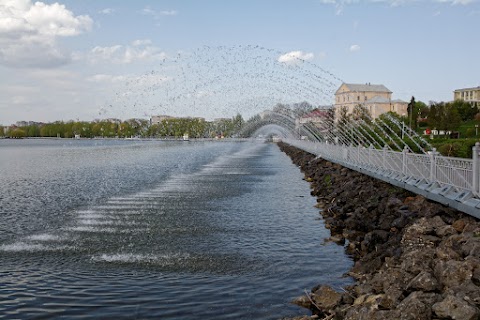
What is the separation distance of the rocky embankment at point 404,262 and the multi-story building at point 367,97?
462ft

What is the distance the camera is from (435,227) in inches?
536

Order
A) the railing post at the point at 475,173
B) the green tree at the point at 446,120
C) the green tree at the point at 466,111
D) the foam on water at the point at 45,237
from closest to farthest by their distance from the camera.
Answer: the railing post at the point at 475,173 → the foam on water at the point at 45,237 → the green tree at the point at 446,120 → the green tree at the point at 466,111

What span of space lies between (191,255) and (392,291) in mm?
6906

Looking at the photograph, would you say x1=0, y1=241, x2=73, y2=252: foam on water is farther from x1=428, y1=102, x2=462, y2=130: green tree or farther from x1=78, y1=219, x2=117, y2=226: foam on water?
x1=428, y1=102, x2=462, y2=130: green tree

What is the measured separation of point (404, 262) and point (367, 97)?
186 meters

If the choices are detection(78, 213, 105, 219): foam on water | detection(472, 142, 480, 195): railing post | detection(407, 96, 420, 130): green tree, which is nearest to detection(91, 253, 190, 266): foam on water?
detection(78, 213, 105, 219): foam on water

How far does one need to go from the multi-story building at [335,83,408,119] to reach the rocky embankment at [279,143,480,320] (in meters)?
141

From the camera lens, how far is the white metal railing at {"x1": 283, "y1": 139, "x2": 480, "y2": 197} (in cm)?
1381

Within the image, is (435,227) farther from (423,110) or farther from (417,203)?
(423,110)

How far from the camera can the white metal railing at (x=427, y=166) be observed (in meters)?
13.8

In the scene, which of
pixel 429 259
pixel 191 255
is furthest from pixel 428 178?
pixel 191 255

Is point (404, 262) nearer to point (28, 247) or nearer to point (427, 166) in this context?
point (427, 166)

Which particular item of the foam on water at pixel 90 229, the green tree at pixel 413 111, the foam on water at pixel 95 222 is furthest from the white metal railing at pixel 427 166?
the green tree at pixel 413 111

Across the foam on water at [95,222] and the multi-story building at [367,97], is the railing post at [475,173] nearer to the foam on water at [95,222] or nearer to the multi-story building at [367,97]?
Answer: the foam on water at [95,222]
